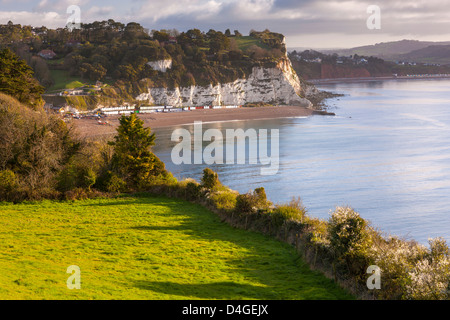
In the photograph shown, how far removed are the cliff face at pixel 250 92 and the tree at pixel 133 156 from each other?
8128 cm

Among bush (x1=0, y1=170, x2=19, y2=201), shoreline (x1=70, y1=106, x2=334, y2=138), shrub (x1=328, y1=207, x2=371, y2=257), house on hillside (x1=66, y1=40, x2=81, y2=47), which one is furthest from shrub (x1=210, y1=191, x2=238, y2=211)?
house on hillside (x1=66, y1=40, x2=81, y2=47)

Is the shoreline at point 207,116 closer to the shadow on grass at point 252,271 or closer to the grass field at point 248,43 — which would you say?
the grass field at point 248,43

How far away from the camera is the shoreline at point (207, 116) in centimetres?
7853

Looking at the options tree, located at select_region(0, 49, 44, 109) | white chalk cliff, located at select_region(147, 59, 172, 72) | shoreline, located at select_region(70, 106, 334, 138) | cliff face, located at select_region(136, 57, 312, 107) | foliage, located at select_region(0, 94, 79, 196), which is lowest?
foliage, located at select_region(0, 94, 79, 196)

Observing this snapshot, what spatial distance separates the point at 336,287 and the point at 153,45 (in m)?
112

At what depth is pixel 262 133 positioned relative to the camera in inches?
3231

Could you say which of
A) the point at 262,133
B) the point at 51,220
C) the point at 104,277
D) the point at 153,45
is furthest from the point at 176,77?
the point at 104,277

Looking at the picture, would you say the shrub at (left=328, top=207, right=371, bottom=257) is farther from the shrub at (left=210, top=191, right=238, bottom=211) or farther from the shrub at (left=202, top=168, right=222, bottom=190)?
the shrub at (left=202, top=168, right=222, bottom=190)

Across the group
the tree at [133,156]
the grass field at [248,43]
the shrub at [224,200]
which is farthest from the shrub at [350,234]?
the grass field at [248,43]

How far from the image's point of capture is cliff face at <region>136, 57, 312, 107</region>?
11438cm

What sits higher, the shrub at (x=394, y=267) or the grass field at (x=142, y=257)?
the shrub at (x=394, y=267)

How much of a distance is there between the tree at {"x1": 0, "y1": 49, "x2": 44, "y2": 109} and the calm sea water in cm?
1664

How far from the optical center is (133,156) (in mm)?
30984

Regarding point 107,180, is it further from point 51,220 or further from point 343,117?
point 343,117
